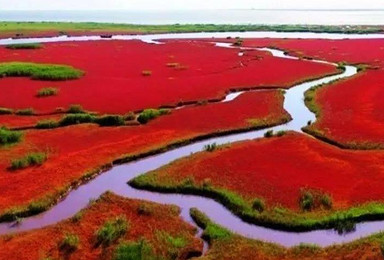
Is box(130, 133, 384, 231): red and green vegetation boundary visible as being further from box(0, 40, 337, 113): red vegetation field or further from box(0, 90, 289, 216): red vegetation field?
box(0, 40, 337, 113): red vegetation field

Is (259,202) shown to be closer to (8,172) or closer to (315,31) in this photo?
(8,172)

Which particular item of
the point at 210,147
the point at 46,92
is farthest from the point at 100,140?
the point at 46,92

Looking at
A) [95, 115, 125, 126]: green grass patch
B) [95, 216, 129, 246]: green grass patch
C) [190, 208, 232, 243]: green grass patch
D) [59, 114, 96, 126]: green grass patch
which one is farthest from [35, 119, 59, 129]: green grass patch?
[190, 208, 232, 243]: green grass patch

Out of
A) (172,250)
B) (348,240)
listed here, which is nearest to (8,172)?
(172,250)

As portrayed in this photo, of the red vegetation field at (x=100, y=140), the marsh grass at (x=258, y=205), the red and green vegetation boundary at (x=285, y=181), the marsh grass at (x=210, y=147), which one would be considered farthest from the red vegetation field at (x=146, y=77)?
the marsh grass at (x=258, y=205)

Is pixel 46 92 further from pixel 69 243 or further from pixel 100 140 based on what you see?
pixel 69 243

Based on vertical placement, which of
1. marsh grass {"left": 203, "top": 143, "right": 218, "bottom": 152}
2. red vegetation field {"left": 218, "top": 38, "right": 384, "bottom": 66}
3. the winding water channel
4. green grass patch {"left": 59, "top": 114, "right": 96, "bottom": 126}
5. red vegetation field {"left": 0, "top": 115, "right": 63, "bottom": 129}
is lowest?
the winding water channel
